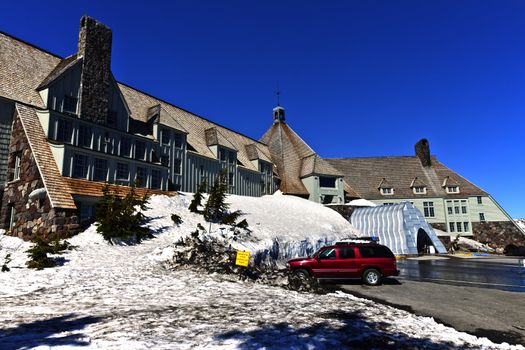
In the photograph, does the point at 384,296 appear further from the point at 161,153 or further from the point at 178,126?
the point at 178,126

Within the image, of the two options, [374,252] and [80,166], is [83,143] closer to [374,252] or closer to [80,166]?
[80,166]

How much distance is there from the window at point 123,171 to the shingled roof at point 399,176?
1597 inches

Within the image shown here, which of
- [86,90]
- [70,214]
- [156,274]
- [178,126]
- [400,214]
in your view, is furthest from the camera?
[400,214]

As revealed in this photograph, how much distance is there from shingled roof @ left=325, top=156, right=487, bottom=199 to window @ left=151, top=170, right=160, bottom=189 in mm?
37892

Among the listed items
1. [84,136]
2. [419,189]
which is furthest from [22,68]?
[419,189]

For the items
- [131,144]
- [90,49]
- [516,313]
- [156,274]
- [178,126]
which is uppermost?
[90,49]

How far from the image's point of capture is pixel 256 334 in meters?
6.30

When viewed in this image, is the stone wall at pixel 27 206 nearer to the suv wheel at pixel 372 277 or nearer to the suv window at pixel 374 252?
the suv window at pixel 374 252

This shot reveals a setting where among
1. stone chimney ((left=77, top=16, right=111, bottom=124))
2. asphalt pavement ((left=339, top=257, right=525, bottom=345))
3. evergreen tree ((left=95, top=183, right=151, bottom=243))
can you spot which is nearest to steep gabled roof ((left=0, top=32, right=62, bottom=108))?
stone chimney ((left=77, top=16, right=111, bottom=124))

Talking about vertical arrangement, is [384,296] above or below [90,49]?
below

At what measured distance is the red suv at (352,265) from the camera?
15.4m

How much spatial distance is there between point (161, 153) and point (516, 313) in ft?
78.7

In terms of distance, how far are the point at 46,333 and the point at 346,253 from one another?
12430mm

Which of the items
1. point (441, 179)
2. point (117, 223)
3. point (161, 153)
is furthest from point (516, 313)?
point (441, 179)
